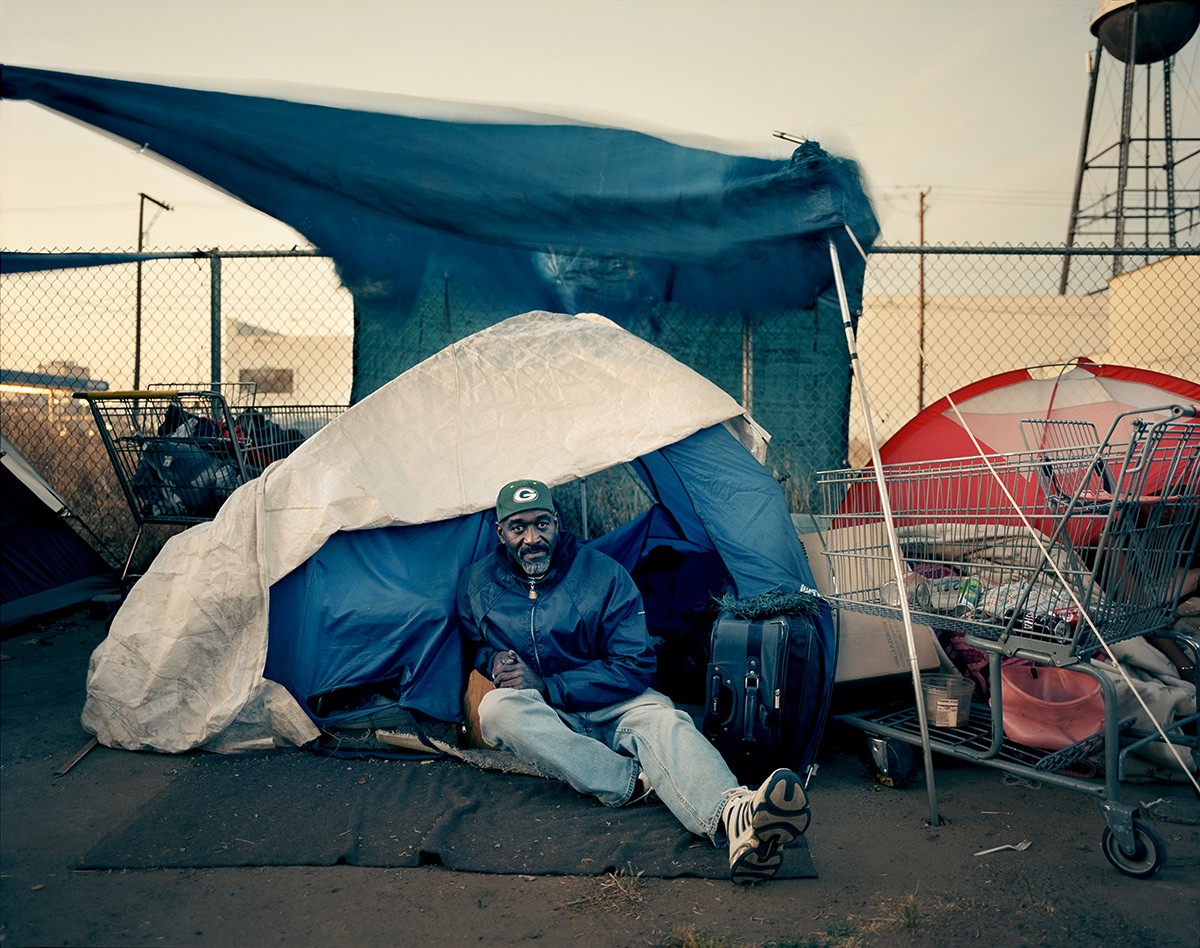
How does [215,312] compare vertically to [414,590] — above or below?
above

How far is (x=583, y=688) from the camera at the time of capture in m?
3.80

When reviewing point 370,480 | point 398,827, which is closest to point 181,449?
point 370,480

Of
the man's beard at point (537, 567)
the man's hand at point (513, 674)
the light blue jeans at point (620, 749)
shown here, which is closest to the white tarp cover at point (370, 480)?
the man's beard at point (537, 567)

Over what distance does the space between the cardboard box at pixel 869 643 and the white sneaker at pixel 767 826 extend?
142 cm

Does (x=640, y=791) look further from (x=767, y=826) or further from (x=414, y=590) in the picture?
(x=414, y=590)

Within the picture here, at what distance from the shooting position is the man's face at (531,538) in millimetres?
4078

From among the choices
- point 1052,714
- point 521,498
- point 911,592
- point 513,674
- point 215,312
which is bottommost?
point 1052,714

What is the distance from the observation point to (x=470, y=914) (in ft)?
9.23

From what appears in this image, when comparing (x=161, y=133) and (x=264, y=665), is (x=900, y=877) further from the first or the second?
(x=161, y=133)

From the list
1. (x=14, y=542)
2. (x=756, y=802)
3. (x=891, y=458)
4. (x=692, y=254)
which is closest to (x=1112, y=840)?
(x=756, y=802)

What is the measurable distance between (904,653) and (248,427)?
386 centimetres

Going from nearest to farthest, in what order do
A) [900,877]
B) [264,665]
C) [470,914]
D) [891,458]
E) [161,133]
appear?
[470,914], [900,877], [161,133], [264,665], [891,458]

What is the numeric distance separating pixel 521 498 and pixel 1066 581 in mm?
2161

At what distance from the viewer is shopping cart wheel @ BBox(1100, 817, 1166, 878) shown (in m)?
3.00
